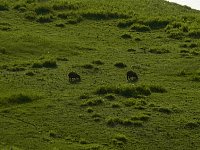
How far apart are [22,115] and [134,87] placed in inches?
360

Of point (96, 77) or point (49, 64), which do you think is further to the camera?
point (49, 64)

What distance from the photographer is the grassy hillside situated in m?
31.5

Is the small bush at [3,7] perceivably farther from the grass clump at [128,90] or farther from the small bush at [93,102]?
the small bush at [93,102]

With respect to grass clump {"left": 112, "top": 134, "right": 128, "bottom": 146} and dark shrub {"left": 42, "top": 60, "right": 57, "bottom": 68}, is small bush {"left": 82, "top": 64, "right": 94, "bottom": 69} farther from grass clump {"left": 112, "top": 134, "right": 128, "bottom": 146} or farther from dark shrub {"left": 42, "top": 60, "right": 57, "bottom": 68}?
grass clump {"left": 112, "top": 134, "right": 128, "bottom": 146}

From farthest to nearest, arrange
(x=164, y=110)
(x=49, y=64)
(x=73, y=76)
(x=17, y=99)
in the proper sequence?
(x=49, y=64) → (x=73, y=76) → (x=17, y=99) → (x=164, y=110)

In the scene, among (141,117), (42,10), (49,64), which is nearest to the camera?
(141,117)

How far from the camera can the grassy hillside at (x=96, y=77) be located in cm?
3155

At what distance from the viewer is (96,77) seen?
1678 inches

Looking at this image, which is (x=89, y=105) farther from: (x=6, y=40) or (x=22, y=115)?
(x=6, y=40)

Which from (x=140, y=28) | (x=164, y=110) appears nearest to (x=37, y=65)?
(x=164, y=110)

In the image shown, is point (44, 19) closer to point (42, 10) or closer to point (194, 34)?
point (42, 10)

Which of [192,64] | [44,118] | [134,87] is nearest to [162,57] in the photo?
[192,64]

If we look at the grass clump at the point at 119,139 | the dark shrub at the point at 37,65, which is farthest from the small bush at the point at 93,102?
the dark shrub at the point at 37,65

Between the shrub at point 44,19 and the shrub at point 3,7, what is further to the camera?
the shrub at point 3,7
